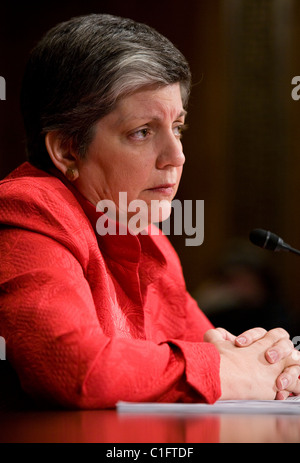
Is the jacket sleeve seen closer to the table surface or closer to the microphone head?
the table surface

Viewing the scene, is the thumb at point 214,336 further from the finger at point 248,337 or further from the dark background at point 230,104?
the dark background at point 230,104

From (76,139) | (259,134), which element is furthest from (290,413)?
(259,134)

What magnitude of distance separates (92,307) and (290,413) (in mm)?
382

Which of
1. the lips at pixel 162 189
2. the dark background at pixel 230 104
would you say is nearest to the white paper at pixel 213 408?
the lips at pixel 162 189

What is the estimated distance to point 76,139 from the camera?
152 cm

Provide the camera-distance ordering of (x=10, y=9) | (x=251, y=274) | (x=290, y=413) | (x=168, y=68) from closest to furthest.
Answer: (x=290, y=413)
(x=168, y=68)
(x=251, y=274)
(x=10, y=9)

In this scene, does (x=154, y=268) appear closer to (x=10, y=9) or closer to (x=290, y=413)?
(x=290, y=413)

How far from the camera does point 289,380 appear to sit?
1.36 m

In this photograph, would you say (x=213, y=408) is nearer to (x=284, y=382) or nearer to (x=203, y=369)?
(x=203, y=369)

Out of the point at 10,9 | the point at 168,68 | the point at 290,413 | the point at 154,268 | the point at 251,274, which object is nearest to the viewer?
the point at 290,413

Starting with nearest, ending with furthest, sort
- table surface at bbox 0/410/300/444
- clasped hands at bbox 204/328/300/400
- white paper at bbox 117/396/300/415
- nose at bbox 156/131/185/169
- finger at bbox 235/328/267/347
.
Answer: table surface at bbox 0/410/300/444, white paper at bbox 117/396/300/415, clasped hands at bbox 204/328/300/400, finger at bbox 235/328/267/347, nose at bbox 156/131/185/169

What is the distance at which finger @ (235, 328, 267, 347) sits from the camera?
4.58ft

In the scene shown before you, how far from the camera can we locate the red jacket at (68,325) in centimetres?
117

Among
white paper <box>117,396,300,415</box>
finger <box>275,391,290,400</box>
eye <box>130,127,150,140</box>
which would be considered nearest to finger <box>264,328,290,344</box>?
finger <box>275,391,290,400</box>
